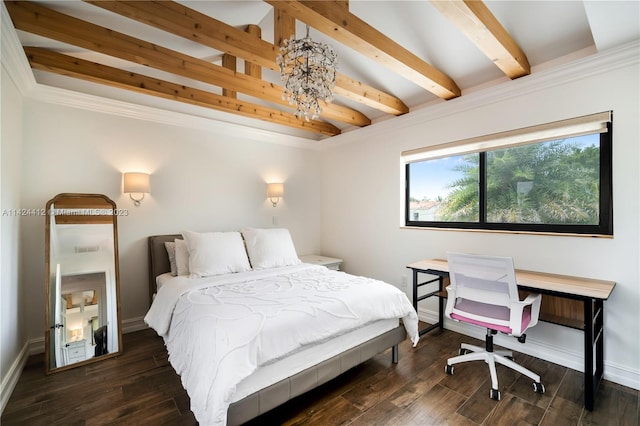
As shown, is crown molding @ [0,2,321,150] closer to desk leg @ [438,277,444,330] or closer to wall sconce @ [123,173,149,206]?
wall sconce @ [123,173,149,206]

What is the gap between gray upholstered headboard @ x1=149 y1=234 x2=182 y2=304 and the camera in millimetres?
3143

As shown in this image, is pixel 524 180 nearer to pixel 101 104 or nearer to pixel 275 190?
pixel 275 190

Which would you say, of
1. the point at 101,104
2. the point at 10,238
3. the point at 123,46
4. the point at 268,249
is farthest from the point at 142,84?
the point at 268,249

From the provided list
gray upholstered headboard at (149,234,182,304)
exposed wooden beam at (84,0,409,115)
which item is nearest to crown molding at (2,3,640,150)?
exposed wooden beam at (84,0,409,115)

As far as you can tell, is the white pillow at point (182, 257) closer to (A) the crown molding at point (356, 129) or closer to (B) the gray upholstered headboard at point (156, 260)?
(B) the gray upholstered headboard at point (156, 260)

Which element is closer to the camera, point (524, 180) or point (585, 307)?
point (585, 307)

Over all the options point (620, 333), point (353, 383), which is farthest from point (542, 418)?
point (353, 383)

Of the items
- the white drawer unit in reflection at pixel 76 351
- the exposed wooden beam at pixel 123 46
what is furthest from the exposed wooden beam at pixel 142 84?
the white drawer unit in reflection at pixel 76 351

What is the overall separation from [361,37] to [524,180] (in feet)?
6.82

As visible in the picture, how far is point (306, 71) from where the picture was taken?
2.03m

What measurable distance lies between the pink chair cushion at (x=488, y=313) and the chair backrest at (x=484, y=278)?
92 mm

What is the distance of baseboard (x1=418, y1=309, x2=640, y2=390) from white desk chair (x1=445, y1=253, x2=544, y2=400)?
35cm

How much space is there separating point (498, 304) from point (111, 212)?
3.62m

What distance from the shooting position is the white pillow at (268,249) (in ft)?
10.6
